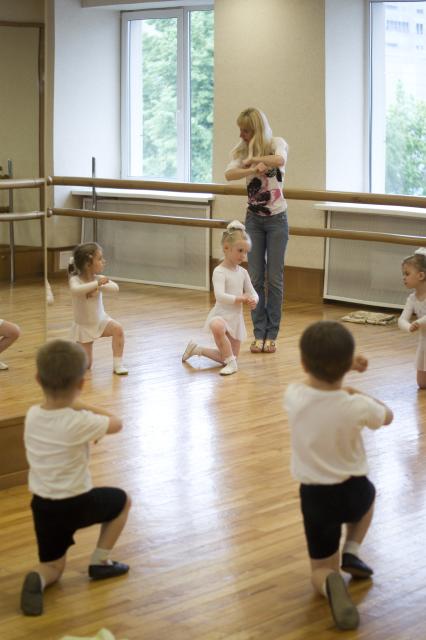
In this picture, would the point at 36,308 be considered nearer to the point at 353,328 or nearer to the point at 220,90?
the point at 353,328

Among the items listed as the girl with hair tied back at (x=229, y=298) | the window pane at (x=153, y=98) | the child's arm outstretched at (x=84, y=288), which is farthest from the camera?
the window pane at (x=153, y=98)

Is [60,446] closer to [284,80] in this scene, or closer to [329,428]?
[329,428]

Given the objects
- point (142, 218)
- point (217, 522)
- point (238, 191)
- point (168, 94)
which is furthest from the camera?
point (168, 94)

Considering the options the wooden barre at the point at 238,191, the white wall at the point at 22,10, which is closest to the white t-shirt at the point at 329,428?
the white wall at the point at 22,10

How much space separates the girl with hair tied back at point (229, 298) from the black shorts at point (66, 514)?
116 inches

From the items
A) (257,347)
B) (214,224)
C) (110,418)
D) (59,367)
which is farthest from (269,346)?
(59,367)

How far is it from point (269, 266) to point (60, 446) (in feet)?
12.3

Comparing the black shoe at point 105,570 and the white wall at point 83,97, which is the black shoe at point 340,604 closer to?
the black shoe at point 105,570

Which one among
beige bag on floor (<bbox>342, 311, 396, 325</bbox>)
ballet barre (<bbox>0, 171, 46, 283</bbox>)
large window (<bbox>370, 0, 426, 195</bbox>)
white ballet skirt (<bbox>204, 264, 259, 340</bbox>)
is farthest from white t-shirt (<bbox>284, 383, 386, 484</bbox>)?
large window (<bbox>370, 0, 426, 195</bbox>)

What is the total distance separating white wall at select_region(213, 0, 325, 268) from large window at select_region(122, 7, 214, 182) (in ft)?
2.94

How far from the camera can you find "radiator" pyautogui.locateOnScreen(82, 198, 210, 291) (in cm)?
898

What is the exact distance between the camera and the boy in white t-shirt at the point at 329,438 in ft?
9.08

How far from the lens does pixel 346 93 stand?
8297mm

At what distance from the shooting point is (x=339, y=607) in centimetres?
271
